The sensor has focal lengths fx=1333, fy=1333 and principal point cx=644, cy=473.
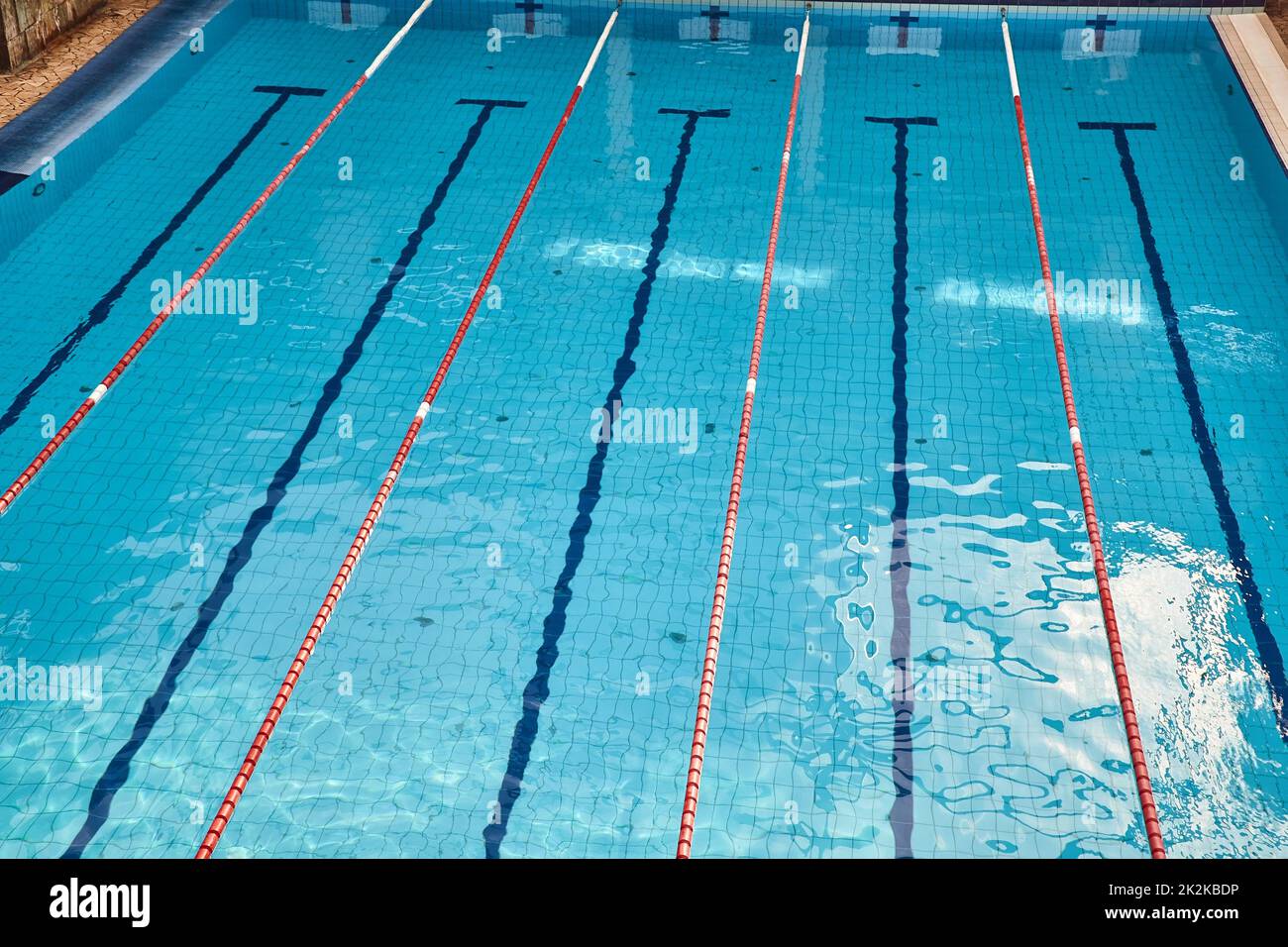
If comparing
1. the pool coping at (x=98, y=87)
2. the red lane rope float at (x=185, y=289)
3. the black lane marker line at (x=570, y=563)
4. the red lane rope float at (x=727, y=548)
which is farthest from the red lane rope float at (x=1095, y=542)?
the pool coping at (x=98, y=87)

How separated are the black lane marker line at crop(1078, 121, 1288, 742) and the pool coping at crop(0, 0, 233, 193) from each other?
5.38 metres

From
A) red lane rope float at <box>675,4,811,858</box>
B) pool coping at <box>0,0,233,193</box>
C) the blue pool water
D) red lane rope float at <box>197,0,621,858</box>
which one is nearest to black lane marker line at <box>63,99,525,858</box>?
the blue pool water

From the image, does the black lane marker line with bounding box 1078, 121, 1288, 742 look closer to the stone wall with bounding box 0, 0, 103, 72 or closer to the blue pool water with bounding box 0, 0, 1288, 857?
the blue pool water with bounding box 0, 0, 1288, 857

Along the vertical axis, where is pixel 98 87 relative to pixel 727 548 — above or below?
above

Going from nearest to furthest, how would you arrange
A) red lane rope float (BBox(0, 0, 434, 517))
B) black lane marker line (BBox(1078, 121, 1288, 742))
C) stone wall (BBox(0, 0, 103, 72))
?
black lane marker line (BBox(1078, 121, 1288, 742))
red lane rope float (BBox(0, 0, 434, 517))
stone wall (BBox(0, 0, 103, 72))

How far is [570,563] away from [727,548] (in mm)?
695

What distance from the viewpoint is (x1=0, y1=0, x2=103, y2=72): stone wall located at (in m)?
7.43

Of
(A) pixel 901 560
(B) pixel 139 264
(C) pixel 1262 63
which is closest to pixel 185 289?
(B) pixel 139 264

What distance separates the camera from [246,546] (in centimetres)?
498

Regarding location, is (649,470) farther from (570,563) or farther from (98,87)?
(98,87)

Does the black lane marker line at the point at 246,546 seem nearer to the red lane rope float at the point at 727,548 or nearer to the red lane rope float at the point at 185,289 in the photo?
the red lane rope float at the point at 185,289

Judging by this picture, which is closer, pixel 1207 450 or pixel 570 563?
pixel 570 563

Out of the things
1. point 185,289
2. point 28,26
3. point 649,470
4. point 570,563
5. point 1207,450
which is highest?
point 28,26
